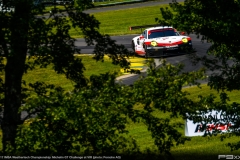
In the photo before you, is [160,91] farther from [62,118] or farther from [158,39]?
[158,39]

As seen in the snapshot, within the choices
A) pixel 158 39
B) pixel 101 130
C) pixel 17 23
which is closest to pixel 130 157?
pixel 101 130

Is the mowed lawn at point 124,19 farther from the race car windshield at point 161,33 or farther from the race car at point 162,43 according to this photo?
the race car at point 162,43

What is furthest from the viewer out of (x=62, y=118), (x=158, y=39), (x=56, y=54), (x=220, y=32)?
(x=158, y=39)

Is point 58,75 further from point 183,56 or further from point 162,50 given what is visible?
point 183,56

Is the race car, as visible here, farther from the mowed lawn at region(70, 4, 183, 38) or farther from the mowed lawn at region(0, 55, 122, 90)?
the mowed lawn at region(70, 4, 183, 38)

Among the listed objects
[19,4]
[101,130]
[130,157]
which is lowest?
[130,157]

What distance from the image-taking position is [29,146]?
10.1 metres

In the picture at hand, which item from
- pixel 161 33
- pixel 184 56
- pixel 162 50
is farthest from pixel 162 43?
pixel 161 33

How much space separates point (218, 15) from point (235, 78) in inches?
48.4

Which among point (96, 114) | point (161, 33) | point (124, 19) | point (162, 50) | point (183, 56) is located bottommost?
point (124, 19)

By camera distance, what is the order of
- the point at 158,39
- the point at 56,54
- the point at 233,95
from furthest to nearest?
the point at 158,39 → the point at 233,95 → the point at 56,54

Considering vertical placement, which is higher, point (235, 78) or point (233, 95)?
point (235, 78)

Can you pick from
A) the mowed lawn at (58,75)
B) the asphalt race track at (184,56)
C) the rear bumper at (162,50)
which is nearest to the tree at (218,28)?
the asphalt race track at (184,56)

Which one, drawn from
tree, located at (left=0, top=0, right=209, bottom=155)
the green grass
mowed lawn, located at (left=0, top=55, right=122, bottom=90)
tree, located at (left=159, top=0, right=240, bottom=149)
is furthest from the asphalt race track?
tree, located at (left=0, top=0, right=209, bottom=155)
